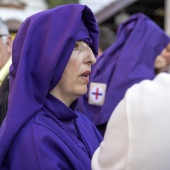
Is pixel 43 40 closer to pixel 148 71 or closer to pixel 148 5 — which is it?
pixel 148 71

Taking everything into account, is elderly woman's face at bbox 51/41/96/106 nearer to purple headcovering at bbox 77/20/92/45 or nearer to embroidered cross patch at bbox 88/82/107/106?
purple headcovering at bbox 77/20/92/45

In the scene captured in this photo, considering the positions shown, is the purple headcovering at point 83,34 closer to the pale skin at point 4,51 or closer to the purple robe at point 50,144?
the purple robe at point 50,144

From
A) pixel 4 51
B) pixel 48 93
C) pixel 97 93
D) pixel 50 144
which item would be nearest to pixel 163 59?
pixel 97 93

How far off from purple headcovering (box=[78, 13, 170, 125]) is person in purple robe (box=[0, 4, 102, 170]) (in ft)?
4.14

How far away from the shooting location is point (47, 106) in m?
1.76

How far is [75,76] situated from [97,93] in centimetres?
137

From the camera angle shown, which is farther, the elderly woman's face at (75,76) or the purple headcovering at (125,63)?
the purple headcovering at (125,63)

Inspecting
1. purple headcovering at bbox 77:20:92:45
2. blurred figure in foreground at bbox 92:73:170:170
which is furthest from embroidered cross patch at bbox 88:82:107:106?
blurred figure in foreground at bbox 92:73:170:170

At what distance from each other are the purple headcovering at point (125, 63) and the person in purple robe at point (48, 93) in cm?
126

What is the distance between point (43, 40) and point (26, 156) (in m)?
0.51

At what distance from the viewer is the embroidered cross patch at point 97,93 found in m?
3.22

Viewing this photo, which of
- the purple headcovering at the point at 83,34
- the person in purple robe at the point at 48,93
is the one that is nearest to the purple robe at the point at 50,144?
the person in purple robe at the point at 48,93

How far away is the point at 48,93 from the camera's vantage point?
70.6 inches

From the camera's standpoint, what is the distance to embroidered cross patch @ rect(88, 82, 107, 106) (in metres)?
3.22
